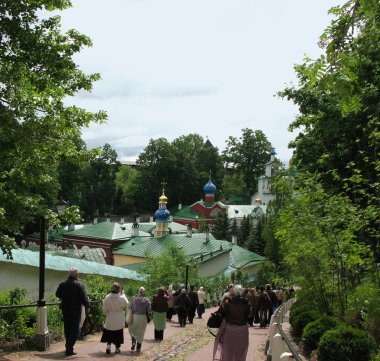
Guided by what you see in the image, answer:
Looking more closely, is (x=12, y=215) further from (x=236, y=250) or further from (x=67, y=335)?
(x=236, y=250)

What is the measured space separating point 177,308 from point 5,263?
5.51m

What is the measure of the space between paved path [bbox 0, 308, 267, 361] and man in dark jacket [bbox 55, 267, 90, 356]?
0.30 m

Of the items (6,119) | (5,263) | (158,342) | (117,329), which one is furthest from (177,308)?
(6,119)

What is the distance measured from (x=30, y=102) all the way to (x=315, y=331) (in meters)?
6.56

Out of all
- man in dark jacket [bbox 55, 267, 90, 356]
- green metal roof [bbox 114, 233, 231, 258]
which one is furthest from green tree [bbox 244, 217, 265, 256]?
man in dark jacket [bbox 55, 267, 90, 356]

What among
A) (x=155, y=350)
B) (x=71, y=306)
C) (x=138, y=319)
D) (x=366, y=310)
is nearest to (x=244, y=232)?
(x=155, y=350)

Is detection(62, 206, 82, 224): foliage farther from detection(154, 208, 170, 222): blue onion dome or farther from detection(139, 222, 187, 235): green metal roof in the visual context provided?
detection(139, 222, 187, 235): green metal roof

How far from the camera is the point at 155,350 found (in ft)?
36.1

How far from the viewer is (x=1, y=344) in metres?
9.15

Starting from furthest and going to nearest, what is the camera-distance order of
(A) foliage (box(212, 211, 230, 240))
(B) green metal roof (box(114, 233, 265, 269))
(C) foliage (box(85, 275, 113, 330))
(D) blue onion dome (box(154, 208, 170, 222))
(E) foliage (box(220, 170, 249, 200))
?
(E) foliage (box(220, 170, 249, 200)), (A) foliage (box(212, 211, 230, 240)), (D) blue onion dome (box(154, 208, 170, 222)), (B) green metal roof (box(114, 233, 265, 269)), (C) foliage (box(85, 275, 113, 330))

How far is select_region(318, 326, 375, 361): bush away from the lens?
7.65 m

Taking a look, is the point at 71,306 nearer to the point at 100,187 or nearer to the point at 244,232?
the point at 244,232

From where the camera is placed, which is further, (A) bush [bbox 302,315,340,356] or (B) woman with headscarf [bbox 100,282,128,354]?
(B) woman with headscarf [bbox 100,282,128,354]

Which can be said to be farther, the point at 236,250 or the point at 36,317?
the point at 236,250
